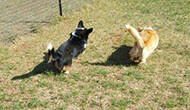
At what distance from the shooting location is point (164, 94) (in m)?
4.25

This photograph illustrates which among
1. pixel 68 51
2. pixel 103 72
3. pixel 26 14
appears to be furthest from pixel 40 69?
pixel 26 14

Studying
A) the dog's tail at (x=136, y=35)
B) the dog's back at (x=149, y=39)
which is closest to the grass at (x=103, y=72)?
the dog's back at (x=149, y=39)

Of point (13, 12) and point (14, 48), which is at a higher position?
point (13, 12)

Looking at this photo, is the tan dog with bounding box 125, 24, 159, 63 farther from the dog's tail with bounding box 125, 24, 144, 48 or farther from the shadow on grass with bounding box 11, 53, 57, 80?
the shadow on grass with bounding box 11, 53, 57, 80

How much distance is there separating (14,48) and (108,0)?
335cm

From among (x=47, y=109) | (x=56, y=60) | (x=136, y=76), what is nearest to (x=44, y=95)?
(x=47, y=109)

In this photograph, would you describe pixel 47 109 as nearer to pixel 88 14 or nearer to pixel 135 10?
pixel 88 14

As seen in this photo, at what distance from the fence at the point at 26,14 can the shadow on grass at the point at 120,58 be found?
6.98 feet

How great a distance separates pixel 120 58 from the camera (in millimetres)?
5145

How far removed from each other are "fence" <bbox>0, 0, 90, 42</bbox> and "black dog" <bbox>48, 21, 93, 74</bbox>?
185cm

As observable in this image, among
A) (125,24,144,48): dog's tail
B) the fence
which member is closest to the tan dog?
(125,24,144,48): dog's tail

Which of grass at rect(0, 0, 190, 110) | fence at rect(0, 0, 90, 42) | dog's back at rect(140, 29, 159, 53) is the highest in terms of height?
fence at rect(0, 0, 90, 42)

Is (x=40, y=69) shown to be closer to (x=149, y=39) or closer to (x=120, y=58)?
(x=120, y=58)

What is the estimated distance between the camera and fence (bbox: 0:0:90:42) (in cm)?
638
